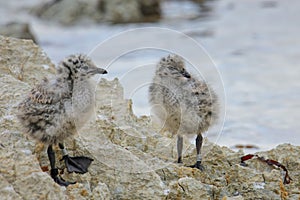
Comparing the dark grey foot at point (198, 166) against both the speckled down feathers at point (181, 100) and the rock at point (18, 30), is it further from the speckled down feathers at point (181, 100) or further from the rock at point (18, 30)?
the rock at point (18, 30)

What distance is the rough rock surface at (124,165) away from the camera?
4555mm

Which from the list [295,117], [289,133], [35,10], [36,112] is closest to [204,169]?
[36,112]

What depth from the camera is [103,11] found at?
60.1 ft

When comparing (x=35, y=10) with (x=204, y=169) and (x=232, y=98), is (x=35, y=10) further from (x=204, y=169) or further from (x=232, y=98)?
(x=204, y=169)

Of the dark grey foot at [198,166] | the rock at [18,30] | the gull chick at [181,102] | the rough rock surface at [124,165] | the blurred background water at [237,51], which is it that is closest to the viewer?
the rough rock surface at [124,165]

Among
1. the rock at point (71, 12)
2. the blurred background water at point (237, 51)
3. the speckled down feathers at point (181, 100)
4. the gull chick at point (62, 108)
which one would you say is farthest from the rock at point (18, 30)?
the gull chick at point (62, 108)

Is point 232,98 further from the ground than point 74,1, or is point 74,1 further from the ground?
point 74,1

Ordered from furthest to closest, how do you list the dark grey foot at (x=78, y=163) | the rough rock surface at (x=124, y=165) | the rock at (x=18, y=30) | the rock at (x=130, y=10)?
the rock at (x=130, y=10), the rock at (x=18, y=30), the dark grey foot at (x=78, y=163), the rough rock surface at (x=124, y=165)

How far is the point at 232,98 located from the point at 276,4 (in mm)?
8171

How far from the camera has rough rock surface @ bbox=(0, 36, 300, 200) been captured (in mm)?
4555

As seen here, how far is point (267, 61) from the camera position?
42.9ft

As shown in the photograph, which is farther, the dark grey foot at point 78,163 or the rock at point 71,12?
the rock at point 71,12

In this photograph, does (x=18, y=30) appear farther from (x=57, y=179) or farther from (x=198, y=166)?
(x=57, y=179)

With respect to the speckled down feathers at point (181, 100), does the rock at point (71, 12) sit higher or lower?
higher
